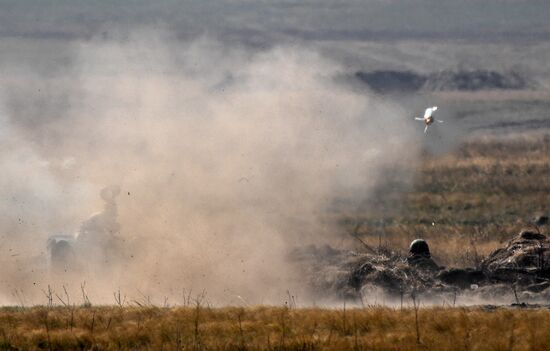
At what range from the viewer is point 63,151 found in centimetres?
7706

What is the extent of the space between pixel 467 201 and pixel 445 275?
36.8 m

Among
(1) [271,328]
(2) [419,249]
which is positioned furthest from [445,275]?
(1) [271,328]

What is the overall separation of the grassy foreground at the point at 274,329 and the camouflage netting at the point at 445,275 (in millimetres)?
8661

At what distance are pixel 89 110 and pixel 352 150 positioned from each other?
1850cm

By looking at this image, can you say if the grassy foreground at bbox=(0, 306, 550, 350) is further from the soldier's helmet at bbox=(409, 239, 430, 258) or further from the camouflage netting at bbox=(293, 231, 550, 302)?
the soldier's helmet at bbox=(409, 239, 430, 258)

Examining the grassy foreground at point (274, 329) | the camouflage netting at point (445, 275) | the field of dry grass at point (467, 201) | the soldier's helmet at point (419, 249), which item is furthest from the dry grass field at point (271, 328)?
the field of dry grass at point (467, 201)

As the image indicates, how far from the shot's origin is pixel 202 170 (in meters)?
71.4

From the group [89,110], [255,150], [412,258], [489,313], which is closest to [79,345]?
[489,313]

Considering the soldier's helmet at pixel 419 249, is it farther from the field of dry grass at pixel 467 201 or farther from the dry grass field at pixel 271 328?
the dry grass field at pixel 271 328

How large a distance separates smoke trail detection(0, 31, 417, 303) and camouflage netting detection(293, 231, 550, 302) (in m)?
4.01

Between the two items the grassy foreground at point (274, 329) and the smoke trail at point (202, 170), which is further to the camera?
the smoke trail at point (202, 170)

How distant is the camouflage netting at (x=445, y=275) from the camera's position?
4581cm

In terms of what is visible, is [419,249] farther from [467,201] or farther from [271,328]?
[467,201]

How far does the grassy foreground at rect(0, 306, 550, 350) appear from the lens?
3194 centimetres
